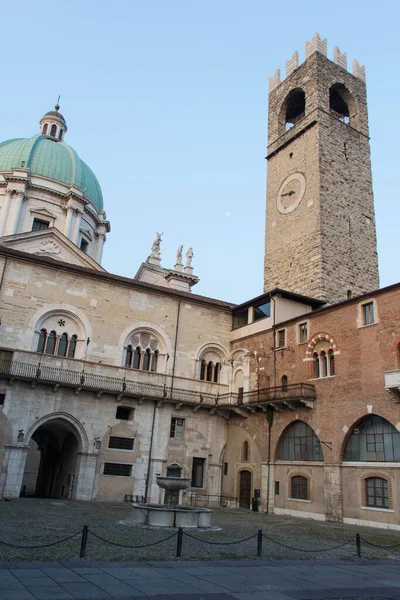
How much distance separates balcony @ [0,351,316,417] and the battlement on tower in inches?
1073

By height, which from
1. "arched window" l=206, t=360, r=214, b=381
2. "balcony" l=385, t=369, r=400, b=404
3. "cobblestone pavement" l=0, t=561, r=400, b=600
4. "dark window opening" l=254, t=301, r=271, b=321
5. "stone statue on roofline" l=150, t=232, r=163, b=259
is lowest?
"cobblestone pavement" l=0, t=561, r=400, b=600

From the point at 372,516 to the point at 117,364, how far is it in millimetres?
14891

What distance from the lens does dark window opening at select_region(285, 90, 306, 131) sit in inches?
1613

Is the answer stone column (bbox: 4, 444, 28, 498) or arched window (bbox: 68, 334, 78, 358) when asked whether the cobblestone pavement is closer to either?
stone column (bbox: 4, 444, 28, 498)

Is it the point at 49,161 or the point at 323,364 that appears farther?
the point at 49,161

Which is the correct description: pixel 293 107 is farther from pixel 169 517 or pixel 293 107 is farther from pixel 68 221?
pixel 169 517

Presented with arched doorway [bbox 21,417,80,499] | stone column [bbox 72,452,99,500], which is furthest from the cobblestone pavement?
arched doorway [bbox 21,417,80,499]

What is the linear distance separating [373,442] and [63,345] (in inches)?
647

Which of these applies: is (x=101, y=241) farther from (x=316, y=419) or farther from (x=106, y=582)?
(x=106, y=582)

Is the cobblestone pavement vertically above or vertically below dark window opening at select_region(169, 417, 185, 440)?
below

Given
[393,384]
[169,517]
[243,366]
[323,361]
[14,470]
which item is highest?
[243,366]

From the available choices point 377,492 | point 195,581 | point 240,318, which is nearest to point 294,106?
point 240,318

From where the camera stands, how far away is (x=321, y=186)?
1336 inches

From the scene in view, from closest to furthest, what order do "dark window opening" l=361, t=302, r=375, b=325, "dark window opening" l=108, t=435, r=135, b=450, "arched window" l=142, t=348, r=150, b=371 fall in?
"dark window opening" l=361, t=302, r=375, b=325
"dark window opening" l=108, t=435, r=135, b=450
"arched window" l=142, t=348, r=150, b=371
